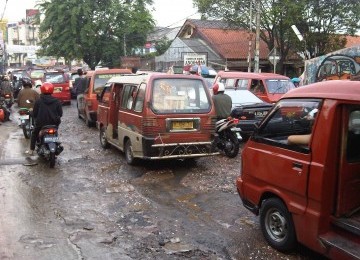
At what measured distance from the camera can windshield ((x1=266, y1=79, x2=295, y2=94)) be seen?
1381cm

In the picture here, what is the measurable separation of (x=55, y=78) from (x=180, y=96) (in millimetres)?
14390

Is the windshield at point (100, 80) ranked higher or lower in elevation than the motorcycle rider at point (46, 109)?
higher

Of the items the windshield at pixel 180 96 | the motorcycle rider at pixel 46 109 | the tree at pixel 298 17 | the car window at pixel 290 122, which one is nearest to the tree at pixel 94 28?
the tree at pixel 298 17

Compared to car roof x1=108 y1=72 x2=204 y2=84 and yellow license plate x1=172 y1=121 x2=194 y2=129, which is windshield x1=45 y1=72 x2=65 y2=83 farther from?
yellow license plate x1=172 y1=121 x2=194 y2=129

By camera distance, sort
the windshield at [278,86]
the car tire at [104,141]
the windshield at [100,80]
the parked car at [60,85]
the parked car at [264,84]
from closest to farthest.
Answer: the car tire at [104,141] → the parked car at [264,84] → the windshield at [278,86] → the windshield at [100,80] → the parked car at [60,85]

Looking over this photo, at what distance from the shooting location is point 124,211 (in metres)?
6.03

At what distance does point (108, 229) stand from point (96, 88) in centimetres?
930

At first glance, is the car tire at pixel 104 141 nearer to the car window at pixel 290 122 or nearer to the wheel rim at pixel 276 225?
the car window at pixel 290 122

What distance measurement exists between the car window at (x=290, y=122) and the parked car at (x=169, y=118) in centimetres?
301

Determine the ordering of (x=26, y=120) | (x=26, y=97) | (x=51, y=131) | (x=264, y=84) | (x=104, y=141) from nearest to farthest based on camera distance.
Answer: (x=51, y=131), (x=104, y=141), (x=26, y=97), (x=26, y=120), (x=264, y=84)

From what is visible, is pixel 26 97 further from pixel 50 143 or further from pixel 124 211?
pixel 124 211

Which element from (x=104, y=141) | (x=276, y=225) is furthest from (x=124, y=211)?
(x=104, y=141)

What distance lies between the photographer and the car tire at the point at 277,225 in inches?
174

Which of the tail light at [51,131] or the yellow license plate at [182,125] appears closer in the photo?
the yellow license plate at [182,125]
